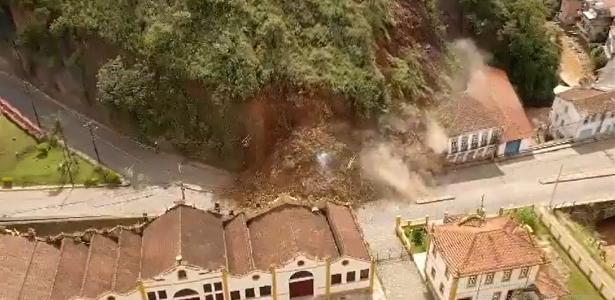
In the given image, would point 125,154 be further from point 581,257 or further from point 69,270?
point 581,257

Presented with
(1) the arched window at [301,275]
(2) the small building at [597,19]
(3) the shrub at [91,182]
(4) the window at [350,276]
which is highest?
(2) the small building at [597,19]

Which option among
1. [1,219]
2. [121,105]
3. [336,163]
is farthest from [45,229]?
[336,163]

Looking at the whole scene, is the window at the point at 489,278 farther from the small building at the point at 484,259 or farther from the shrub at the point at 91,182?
Answer: the shrub at the point at 91,182

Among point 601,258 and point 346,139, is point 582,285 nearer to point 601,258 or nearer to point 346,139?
point 601,258

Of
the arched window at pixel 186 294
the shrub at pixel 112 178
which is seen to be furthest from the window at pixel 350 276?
the shrub at pixel 112 178

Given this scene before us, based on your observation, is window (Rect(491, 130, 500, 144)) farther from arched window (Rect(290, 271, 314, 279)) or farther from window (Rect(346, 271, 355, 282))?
arched window (Rect(290, 271, 314, 279))

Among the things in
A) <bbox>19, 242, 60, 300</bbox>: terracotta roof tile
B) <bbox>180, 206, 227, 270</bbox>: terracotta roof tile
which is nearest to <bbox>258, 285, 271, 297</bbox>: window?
<bbox>180, 206, 227, 270</bbox>: terracotta roof tile

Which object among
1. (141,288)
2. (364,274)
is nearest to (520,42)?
(364,274)

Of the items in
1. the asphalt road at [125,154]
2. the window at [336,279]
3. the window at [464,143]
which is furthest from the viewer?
the window at [464,143]
